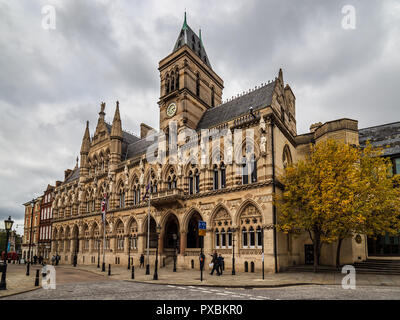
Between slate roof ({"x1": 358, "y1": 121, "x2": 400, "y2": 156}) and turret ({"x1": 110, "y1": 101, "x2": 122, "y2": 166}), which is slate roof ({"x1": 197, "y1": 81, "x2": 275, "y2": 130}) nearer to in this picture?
slate roof ({"x1": 358, "y1": 121, "x2": 400, "y2": 156})

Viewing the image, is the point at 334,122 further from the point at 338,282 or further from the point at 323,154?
the point at 338,282

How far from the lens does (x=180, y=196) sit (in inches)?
1265

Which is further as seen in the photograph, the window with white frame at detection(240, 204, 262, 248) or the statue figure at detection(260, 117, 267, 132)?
the statue figure at detection(260, 117, 267, 132)

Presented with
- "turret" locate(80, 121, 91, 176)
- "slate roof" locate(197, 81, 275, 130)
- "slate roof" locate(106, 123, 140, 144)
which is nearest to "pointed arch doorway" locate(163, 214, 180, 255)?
"slate roof" locate(197, 81, 275, 130)

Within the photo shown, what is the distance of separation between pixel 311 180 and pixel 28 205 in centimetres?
7412

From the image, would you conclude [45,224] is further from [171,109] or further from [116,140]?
[171,109]

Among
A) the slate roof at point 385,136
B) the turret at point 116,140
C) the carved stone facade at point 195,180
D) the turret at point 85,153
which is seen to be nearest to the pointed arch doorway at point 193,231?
the carved stone facade at point 195,180

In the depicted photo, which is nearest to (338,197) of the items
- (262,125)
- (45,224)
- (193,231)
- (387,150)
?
(262,125)

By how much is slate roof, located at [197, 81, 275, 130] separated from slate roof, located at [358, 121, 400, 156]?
12.2 m

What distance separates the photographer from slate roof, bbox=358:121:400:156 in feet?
102

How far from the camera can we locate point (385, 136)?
32.9 metres

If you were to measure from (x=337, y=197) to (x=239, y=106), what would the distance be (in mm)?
16783

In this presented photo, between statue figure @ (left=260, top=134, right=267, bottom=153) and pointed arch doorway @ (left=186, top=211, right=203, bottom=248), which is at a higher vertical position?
statue figure @ (left=260, top=134, right=267, bottom=153)
